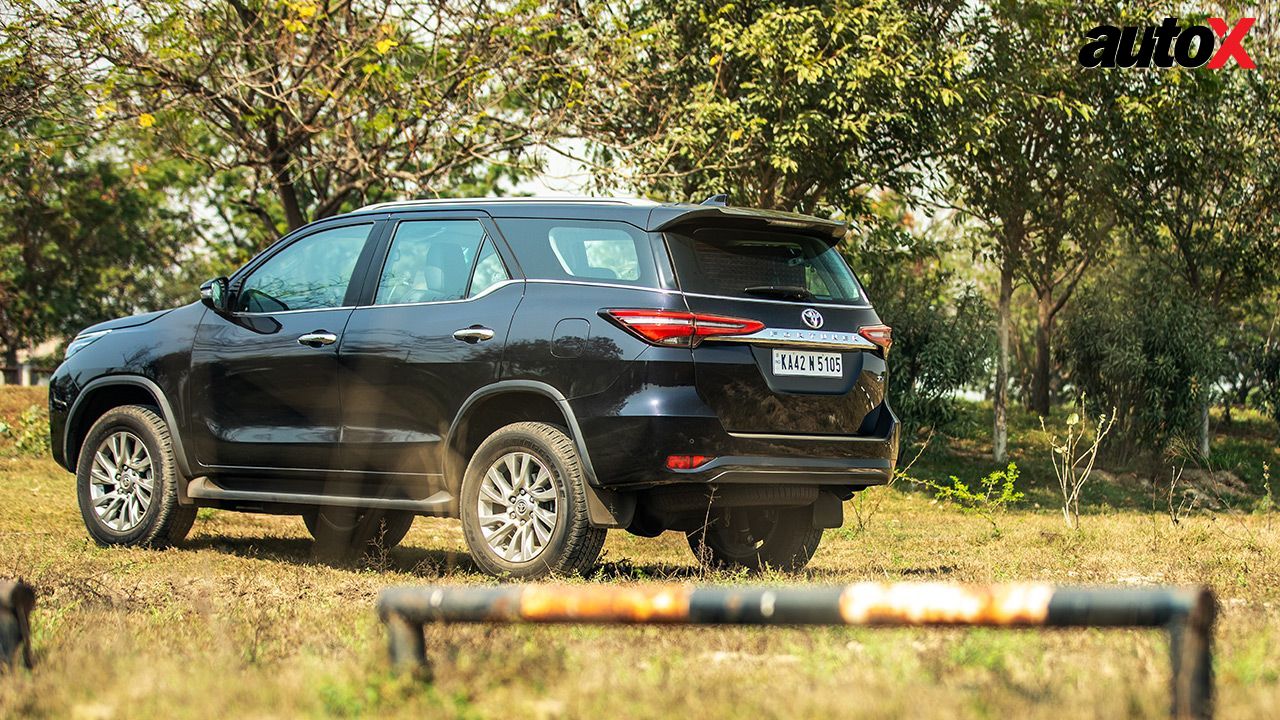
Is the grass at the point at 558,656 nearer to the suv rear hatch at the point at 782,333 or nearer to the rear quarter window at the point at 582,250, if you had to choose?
the suv rear hatch at the point at 782,333

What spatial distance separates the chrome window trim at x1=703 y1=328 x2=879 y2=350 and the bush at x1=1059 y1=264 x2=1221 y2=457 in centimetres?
1509

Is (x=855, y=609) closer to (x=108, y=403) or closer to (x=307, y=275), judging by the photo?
(x=307, y=275)

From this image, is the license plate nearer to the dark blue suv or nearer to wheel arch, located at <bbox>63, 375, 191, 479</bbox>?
the dark blue suv

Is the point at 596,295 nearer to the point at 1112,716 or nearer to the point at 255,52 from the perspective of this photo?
the point at 1112,716

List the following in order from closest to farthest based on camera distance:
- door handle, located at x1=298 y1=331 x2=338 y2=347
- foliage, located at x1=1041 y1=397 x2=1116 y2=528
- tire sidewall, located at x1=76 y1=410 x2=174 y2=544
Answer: door handle, located at x1=298 y1=331 x2=338 y2=347, tire sidewall, located at x1=76 y1=410 x2=174 y2=544, foliage, located at x1=1041 y1=397 x2=1116 y2=528

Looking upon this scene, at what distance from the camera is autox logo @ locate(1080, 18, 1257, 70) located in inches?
858

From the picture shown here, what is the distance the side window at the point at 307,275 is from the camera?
8.40 meters

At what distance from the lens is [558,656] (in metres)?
4.32

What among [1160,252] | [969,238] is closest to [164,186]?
[969,238]

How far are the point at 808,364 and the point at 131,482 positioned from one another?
4453 millimetres

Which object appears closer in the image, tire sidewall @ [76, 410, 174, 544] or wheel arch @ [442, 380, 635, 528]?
wheel arch @ [442, 380, 635, 528]

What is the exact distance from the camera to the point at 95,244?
4300 centimetres

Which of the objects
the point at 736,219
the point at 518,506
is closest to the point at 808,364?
the point at 736,219

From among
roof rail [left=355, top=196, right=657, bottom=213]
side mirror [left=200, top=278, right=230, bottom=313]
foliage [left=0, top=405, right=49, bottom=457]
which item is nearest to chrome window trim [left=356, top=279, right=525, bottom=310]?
Result: roof rail [left=355, top=196, right=657, bottom=213]
